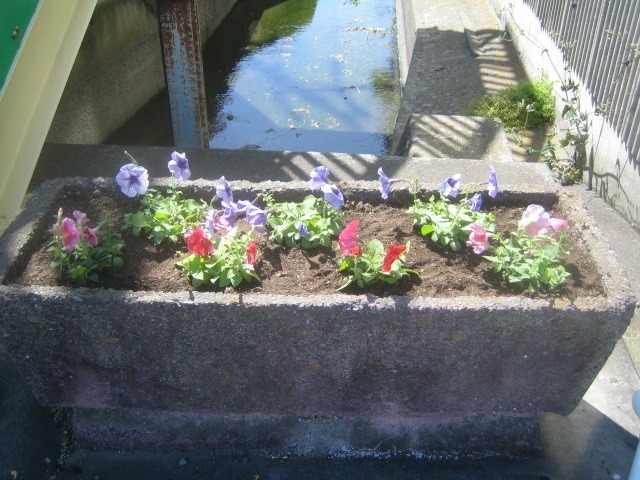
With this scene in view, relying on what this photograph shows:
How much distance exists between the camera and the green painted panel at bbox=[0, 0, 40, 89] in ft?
9.72

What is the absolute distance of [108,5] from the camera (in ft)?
21.0

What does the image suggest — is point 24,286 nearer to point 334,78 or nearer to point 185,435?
point 185,435

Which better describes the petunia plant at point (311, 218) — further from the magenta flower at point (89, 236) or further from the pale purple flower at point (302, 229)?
the magenta flower at point (89, 236)

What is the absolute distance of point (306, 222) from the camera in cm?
265

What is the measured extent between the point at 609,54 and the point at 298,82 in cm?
482

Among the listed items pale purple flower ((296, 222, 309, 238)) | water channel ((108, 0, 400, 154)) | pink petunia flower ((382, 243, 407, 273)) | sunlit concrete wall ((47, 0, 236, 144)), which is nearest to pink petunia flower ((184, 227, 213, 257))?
pale purple flower ((296, 222, 309, 238))

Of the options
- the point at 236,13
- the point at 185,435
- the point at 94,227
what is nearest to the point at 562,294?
the point at 185,435

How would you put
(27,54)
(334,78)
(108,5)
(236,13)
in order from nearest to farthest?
(27,54) → (108,5) → (334,78) → (236,13)

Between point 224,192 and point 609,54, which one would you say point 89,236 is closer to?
point 224,192

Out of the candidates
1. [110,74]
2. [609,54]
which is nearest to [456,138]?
[609,54]

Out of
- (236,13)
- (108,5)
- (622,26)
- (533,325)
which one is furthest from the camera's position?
(236,13)

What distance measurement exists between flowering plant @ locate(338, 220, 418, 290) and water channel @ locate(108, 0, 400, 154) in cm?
448

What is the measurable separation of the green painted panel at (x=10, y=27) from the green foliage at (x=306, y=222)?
4.85 ft

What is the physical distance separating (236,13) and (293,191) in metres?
9.76
